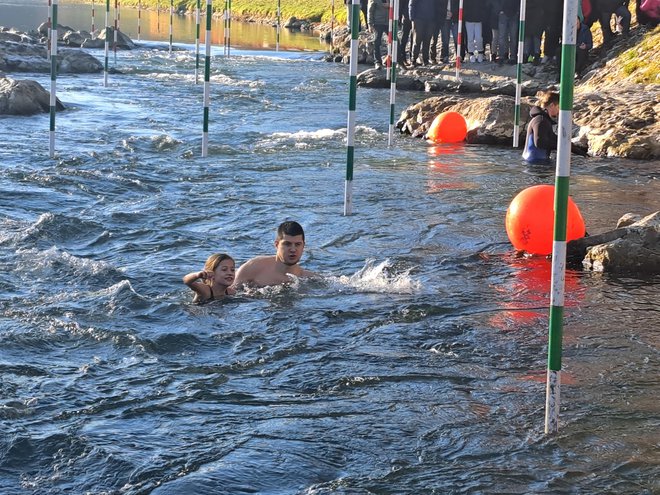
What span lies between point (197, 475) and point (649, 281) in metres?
5.29

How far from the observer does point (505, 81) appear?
23.7m

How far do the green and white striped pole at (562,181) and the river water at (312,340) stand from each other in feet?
1.83

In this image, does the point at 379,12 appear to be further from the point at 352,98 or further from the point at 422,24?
the point at 352,98

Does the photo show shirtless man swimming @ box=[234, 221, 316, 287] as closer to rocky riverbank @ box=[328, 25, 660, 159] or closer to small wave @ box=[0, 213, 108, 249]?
small wave @ box=[0, 213, 108, 249]

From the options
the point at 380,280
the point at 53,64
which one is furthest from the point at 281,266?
the point at 53,64

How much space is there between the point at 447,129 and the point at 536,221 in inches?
325

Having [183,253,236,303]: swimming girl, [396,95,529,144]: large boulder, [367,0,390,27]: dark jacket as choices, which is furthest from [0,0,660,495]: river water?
[367,0,390,27]: dark jacket

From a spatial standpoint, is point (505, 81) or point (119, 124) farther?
point (505, 81)

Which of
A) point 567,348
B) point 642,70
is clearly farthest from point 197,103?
point 567,348

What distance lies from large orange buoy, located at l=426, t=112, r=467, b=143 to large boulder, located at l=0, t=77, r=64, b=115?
7.34 metres

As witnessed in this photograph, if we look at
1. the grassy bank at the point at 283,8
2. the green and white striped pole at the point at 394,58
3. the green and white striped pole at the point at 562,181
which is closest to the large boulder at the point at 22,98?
the green and white striped pole at the point at 394,58

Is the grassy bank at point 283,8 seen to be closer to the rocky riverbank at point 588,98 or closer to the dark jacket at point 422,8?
the dark jacket at point 422,8

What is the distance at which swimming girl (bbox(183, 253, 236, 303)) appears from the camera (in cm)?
856

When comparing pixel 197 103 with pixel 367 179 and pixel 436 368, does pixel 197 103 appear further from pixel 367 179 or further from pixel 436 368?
pixel 436 368
